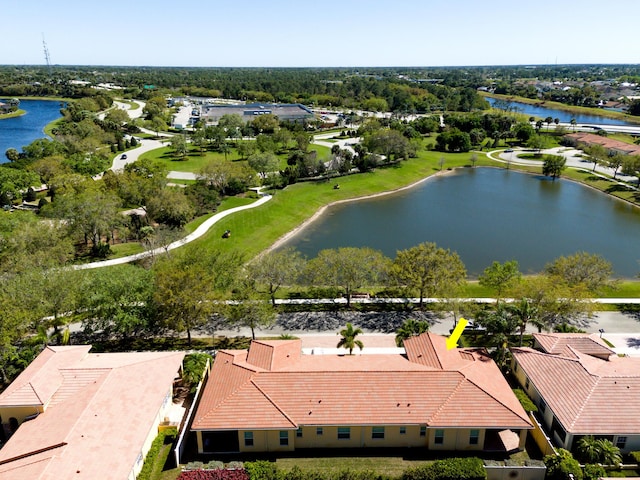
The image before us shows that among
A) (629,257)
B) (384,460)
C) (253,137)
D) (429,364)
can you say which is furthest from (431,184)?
(384,460)

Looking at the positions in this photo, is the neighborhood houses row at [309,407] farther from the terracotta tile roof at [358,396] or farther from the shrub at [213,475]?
the shrub at [213,475]

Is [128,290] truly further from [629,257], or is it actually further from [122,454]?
[629,257]

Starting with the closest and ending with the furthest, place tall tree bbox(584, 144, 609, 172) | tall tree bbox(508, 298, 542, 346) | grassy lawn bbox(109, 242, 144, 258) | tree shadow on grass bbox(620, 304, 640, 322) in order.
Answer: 1. tall tree bbox(508, 298, 542, 346)
2. tree shadow on grass bbox(620, 304, 640, 322)
3. grassy lawn bbox(109, 242, 144, 258)
4. tall tree bbox(584, 144, 609, 172)

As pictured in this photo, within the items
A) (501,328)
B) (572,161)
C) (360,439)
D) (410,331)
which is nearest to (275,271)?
(410,331)

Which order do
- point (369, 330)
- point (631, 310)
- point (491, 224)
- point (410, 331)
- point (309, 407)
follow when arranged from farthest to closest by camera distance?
point (491, 224)
point (631, 310)
point (369, 330)
point (410, 331)
point (309, 407)

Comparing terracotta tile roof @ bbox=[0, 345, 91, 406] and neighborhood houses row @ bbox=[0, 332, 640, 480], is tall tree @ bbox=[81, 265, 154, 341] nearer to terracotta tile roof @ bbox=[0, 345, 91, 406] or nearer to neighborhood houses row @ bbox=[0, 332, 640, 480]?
terracotta tile roof @ bbox=[0, 345, 91, 406]

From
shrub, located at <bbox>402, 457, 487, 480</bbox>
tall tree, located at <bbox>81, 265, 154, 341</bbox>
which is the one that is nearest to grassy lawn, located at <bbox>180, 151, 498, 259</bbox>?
tall tree, located at <bbox>81, 265, 154, 341</bbox>

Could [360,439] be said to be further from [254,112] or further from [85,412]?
[254,112]
